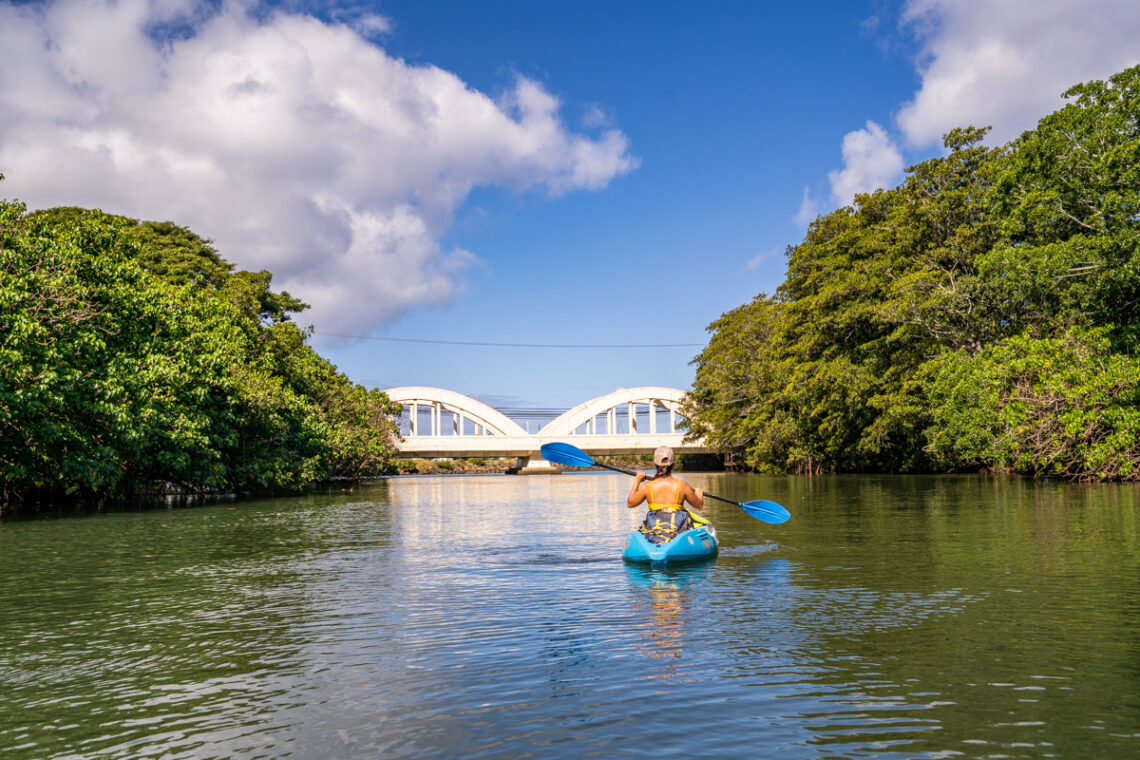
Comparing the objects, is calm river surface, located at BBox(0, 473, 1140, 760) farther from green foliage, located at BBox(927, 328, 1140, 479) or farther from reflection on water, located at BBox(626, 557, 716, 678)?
green foliage, located at BBox(927, 328, 1140, 479)

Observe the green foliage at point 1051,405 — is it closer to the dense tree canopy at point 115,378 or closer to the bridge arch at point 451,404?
the dense tree canopy at point 115,378

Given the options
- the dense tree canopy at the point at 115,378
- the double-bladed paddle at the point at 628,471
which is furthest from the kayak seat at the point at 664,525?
the dense tree canopy at the point at 115,378

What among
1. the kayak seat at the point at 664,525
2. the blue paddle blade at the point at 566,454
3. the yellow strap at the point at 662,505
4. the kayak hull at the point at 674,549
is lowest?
the kayak hull at the point at 674,549

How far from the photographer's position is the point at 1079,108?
1128 inches

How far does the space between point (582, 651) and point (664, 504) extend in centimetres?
530

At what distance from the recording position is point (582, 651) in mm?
7566

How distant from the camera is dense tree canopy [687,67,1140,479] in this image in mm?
27906

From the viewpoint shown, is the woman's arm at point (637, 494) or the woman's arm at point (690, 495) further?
the woman's arm at point (637, 494)

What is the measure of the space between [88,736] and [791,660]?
497 cm

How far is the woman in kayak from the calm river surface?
2.05ft

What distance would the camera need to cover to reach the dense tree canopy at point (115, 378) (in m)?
23.2

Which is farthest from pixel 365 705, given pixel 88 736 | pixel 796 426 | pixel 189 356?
pixel 796 426

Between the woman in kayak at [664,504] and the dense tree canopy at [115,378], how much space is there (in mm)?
16891

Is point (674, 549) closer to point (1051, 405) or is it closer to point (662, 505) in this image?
point (662, 505)
